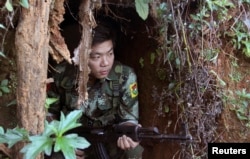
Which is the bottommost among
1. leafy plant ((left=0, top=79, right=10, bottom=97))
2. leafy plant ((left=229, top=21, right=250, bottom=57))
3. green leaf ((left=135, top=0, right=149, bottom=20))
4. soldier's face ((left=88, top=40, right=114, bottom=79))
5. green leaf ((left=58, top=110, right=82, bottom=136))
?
green leaf ((left=58, top=110, right=82, bottom=136))

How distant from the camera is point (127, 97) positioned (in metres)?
3.15

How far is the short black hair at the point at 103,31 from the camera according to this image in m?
2.93

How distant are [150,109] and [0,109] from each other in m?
1.53

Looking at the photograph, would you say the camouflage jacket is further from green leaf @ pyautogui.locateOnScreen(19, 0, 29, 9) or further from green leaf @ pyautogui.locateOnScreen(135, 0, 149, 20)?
green leaf @ pyautogui.locateOnScreen(19, 0, 29, 9)

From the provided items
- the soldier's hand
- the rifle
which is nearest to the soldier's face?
the rifle

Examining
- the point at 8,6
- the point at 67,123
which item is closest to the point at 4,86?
the point at 8,6

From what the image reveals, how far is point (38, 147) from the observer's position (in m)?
1.53

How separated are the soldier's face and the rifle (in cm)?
41

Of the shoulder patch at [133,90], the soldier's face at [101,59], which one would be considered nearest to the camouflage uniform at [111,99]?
the shoulder patch at [133,90]

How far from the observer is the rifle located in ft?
8.16

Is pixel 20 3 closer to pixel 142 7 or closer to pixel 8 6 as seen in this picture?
pixel 8 6

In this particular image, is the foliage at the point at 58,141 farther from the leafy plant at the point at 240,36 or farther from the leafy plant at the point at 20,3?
the leafy plant at the point at 240,36

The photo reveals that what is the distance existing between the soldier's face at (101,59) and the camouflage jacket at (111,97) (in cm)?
18

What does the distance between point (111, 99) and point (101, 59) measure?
403 millimetres
